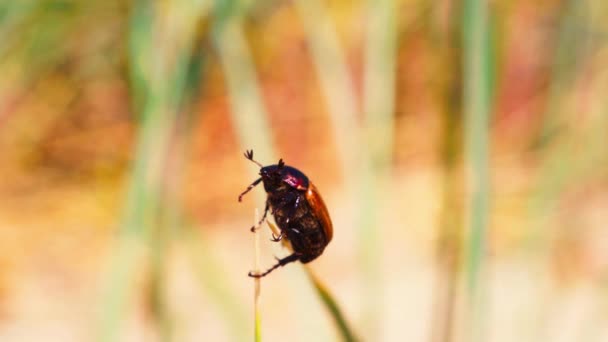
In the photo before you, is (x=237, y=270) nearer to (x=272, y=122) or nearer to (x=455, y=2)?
(x=272, y=122)

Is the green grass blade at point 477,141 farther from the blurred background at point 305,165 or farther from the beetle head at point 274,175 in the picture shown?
the beetle head at point 274,175

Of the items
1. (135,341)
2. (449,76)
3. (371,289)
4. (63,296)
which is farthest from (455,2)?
(63,296)

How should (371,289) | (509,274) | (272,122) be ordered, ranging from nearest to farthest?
(371,289), (509,274), (272,122)

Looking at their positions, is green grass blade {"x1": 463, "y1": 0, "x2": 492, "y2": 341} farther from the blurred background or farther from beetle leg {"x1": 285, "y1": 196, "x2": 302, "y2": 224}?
beetle leg {"x1": 285, "y1": 196, "x2": 302, "y2": 224}

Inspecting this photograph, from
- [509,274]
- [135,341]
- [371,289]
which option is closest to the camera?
[371,289]

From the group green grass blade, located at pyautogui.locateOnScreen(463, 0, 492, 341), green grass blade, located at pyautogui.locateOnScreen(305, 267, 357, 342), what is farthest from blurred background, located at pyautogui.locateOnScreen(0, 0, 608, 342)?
green grass blade, located at pyautogui.locateOnScreen(305, 267, 357, 342)

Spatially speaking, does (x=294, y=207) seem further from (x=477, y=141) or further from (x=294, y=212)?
(x=477, y=141)

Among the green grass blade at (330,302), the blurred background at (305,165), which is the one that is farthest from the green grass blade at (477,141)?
the green grass blade at (330,302)

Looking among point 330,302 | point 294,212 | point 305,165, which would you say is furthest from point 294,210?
A: point 305,165
